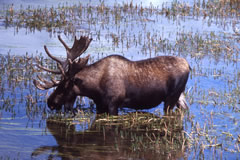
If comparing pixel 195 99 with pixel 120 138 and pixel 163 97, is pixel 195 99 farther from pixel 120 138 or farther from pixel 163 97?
pixel 120 138

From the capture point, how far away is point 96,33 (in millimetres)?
17375

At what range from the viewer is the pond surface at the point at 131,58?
8.14 meters

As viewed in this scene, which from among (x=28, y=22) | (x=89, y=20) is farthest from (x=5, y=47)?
(x=89, y=20)

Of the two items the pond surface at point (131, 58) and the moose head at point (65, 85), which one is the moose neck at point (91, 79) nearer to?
the moose head at point (65, 85)

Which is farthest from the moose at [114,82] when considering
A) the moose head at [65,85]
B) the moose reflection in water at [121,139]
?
the moose reflection in water at [121,139]

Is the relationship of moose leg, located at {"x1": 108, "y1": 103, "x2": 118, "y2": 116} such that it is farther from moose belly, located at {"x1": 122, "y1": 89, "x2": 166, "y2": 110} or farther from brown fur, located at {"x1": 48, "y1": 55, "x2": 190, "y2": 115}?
moose belly, located at {"x1": 122, "y1": 89, "x2": 166, "y2": 110}

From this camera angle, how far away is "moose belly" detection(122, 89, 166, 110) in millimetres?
9922

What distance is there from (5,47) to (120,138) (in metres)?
7.75

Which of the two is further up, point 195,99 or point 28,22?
point 28,22

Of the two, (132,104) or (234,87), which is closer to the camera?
(132,104)

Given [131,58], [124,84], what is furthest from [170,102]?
[131,58]

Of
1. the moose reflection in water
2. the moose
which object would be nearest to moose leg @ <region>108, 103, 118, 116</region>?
the moose

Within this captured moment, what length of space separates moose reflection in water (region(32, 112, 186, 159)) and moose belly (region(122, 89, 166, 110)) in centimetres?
19

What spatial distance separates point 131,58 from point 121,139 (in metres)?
6.31
